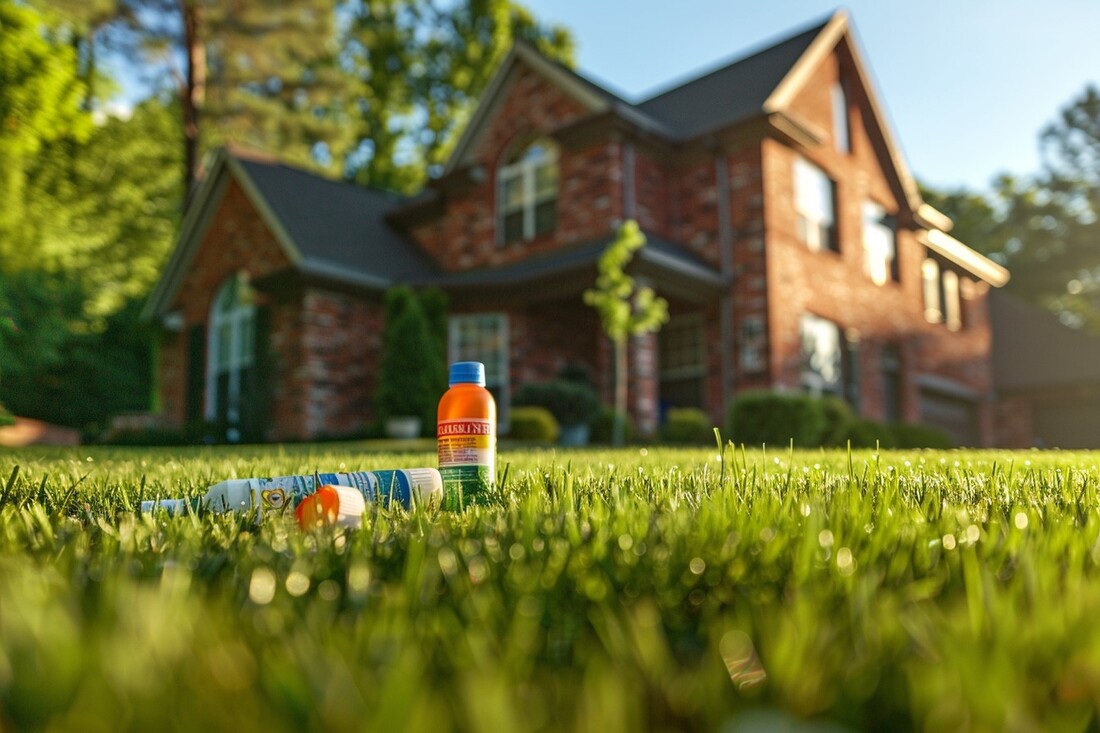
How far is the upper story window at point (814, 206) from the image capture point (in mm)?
15891

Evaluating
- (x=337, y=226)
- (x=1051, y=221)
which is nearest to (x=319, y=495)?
(x=337, y=226)

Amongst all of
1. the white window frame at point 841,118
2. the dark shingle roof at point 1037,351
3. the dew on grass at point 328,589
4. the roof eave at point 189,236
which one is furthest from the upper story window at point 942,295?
the dew on grass at point 328,589

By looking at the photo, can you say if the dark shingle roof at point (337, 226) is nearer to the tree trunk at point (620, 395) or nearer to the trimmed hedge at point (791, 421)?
the tree trunk at point (620, 395)

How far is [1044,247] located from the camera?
3556 centimetres

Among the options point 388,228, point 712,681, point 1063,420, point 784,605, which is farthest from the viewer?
point 1063,420

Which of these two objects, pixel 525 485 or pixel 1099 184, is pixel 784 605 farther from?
pixel 1099 184

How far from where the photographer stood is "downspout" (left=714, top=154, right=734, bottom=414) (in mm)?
14484

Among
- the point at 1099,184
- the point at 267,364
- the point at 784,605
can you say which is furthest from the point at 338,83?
A: the point at 1099,184

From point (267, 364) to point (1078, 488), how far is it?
46.4ft

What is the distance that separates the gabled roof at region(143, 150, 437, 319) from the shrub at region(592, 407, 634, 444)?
16.1 feet

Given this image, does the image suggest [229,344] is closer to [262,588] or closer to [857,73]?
[857,73]

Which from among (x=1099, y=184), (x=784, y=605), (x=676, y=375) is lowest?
(x=784, y=605)

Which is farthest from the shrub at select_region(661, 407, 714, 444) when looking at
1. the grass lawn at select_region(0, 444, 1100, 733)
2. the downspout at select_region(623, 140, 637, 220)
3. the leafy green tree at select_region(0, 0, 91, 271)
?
the leafy green tree at select_region(0, 0, 91, 271)

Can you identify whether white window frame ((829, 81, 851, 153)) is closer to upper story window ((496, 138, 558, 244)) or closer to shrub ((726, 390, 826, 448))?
upper story window ((496, 138, 558, 244))
